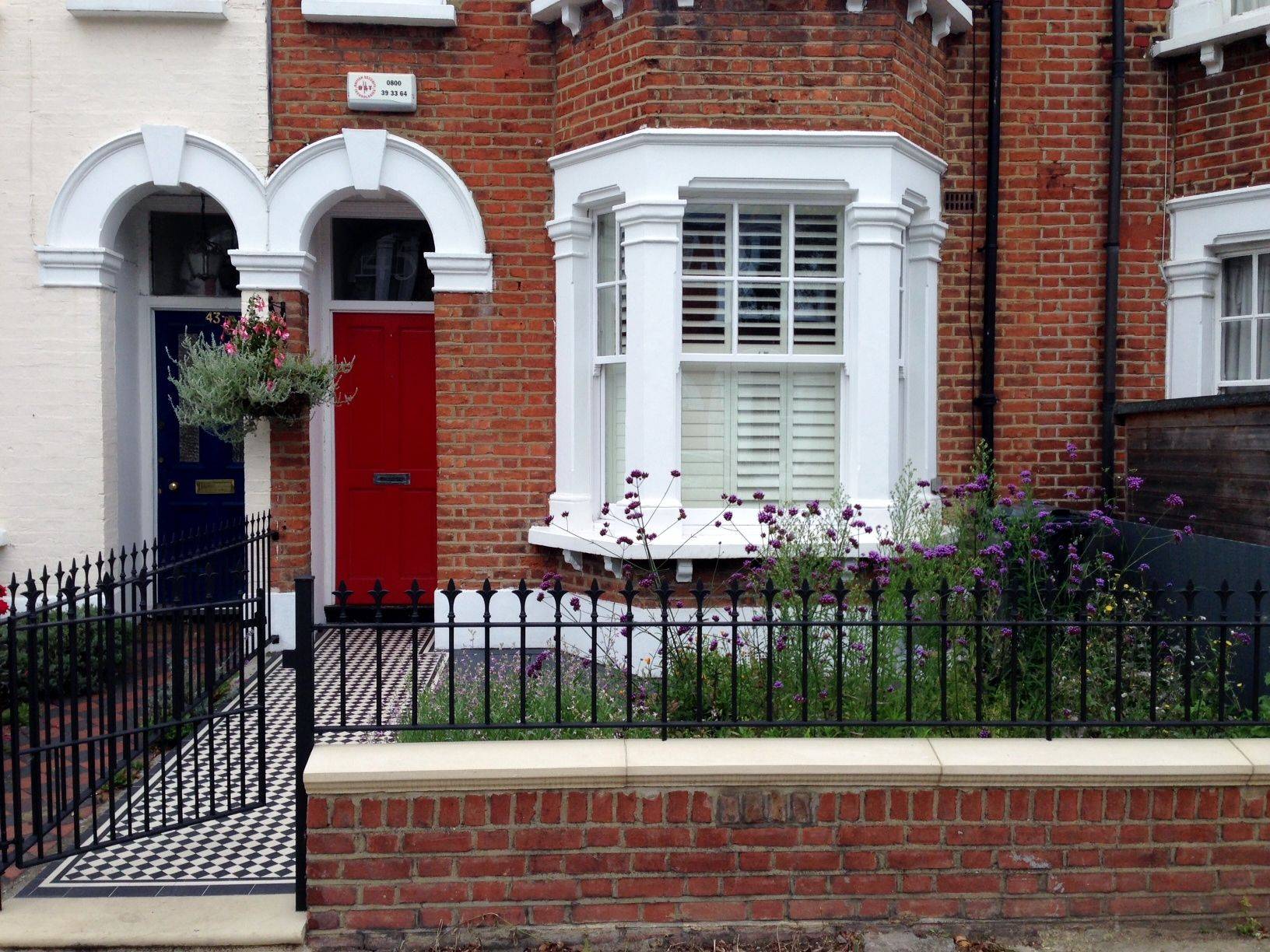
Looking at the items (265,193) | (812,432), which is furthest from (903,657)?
(265,193)

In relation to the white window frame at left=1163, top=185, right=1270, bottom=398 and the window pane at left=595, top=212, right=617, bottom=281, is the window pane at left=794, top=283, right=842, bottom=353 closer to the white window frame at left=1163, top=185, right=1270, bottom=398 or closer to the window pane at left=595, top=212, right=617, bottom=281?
the window pane at left=595, top=212, right=617, bottom=281

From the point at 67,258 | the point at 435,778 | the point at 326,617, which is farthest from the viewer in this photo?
the point at 326,617

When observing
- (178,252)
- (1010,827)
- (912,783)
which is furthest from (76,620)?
(178,252)

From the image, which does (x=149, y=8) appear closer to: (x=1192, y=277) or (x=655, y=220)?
(x=655, y=220)

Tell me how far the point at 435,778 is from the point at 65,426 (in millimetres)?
5030

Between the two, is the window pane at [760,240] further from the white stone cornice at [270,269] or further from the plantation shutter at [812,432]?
the white stone cornice at [270,269]

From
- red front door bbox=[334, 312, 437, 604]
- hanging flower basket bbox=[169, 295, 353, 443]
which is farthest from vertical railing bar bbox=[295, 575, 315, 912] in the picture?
red front door bbox=[334, 312, 437, 604]

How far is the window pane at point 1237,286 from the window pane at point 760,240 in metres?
3.30

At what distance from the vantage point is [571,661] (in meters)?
6.41

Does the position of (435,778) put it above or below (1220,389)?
below

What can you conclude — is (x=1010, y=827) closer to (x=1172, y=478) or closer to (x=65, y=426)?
(x=1172, y=478)

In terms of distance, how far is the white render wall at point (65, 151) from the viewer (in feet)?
23.6

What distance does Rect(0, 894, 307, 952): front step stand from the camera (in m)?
3.58

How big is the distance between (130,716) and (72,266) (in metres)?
3.36
